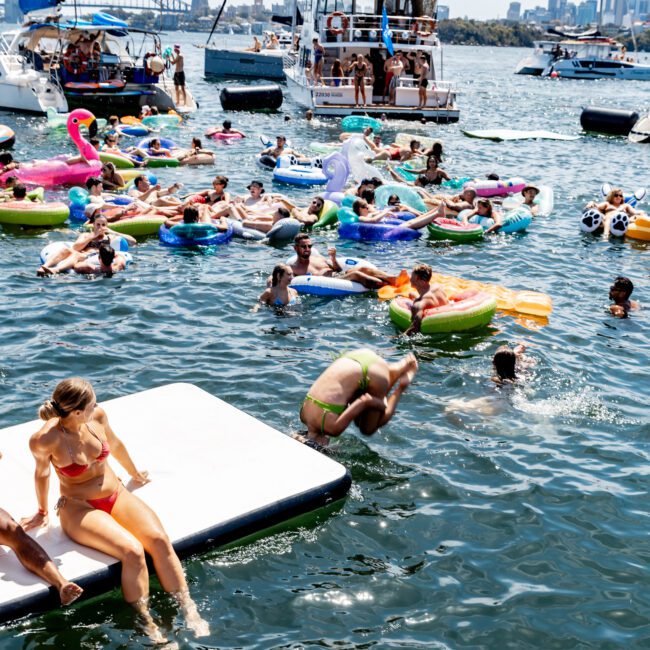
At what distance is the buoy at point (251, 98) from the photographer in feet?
117

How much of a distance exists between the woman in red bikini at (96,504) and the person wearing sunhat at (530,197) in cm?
1416

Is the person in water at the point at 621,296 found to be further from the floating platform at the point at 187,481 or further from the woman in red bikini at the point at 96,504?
the woman in red bikini at the point at 96,504

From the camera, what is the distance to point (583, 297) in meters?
13.5

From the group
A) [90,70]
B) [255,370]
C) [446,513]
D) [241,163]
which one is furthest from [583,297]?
[90,70]

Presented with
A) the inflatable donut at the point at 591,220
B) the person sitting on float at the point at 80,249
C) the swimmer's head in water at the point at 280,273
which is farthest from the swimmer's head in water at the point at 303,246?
the inflatable donut at the point at 591,220

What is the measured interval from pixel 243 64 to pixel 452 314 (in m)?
44.3

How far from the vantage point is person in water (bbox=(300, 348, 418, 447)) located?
7.90 m

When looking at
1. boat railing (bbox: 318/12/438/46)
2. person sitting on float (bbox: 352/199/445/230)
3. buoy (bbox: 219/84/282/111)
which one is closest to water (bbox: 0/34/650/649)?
person sitting on float (bbox: 352/199/445/230)

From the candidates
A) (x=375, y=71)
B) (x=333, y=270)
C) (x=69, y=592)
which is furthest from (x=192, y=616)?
(x=375, y=71)

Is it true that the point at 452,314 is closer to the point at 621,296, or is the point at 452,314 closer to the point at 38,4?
Result: the point at 621,296

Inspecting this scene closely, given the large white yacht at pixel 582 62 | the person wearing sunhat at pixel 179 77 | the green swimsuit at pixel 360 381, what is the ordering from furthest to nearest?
1. the large white yacht at pixel 582 62
2. the person wearing sunhat at pixel 179 77
3. the green swimsuit at pixel 360 381

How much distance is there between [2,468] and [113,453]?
48.3 inches

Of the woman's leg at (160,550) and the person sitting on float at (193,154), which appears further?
the person sitting on float at (193,154)

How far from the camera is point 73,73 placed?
3003 cm
